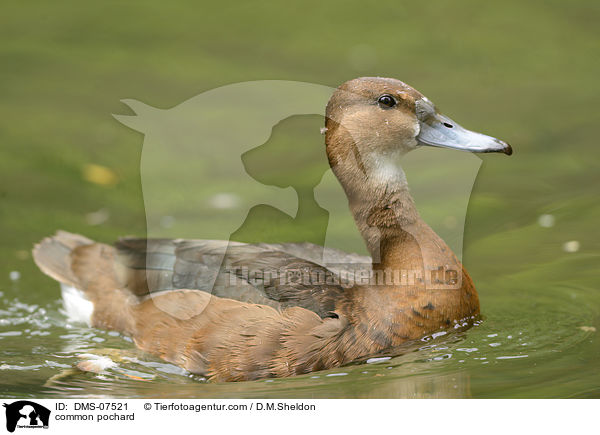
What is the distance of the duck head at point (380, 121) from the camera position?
6391 mm

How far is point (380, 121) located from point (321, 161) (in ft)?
10.1

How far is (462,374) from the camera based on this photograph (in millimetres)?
5777

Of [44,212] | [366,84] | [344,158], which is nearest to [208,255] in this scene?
[344,158]

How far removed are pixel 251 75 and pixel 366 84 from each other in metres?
4.87

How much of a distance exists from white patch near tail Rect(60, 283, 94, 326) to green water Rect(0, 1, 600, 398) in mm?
98

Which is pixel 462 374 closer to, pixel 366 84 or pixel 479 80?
pixel 366 84

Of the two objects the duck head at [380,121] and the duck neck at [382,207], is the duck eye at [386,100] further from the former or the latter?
the duck neck at [382,207]

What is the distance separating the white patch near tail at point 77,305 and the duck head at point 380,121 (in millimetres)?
2451

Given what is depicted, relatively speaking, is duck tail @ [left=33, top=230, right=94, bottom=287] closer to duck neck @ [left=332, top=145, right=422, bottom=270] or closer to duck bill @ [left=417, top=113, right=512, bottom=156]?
duck neck @ [left=332, top=145, right=422, bottom=270]

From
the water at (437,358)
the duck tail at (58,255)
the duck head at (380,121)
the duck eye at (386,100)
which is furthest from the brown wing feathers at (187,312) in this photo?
the duck eye at (386,100)

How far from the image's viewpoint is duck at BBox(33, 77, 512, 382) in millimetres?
6027

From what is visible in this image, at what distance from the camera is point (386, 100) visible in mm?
6395
